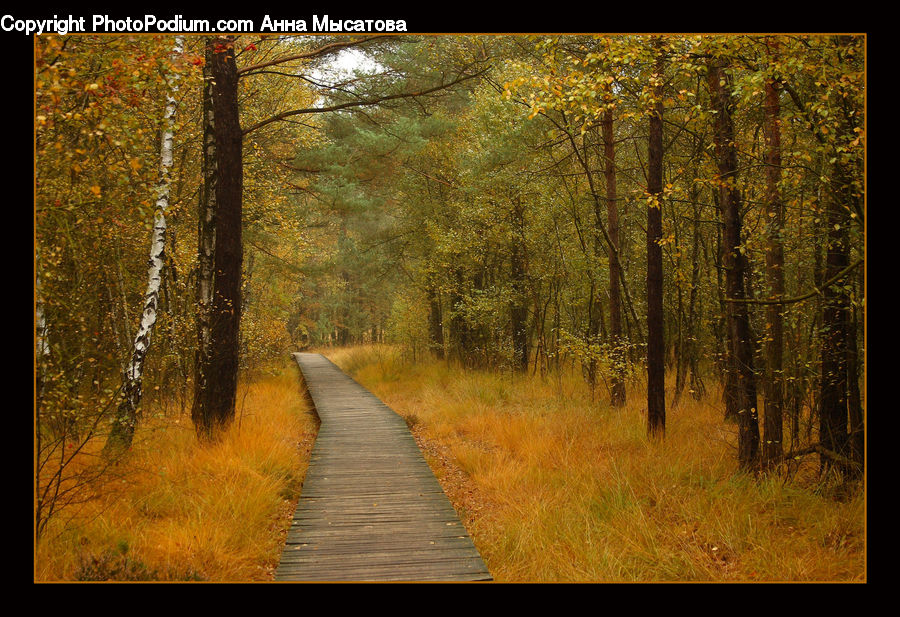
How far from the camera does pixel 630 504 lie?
5391 mm

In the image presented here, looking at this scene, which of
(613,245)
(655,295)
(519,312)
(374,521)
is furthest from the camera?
(519,312)

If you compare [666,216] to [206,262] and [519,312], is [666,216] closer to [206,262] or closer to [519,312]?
[519,312]

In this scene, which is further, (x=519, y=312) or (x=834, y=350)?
(x=519, y=312)

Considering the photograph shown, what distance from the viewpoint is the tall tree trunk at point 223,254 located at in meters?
7.37

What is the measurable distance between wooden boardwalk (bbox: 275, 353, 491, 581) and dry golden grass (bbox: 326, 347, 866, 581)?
40 centimetres

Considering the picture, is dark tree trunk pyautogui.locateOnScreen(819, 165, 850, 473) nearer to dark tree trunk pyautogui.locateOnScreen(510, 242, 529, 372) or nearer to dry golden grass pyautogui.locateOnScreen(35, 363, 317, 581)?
dry golden grass pyautogui.locateOnScreen(35, 363, 317, 581)

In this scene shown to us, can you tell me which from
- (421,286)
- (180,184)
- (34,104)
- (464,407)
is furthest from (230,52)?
(421,286)

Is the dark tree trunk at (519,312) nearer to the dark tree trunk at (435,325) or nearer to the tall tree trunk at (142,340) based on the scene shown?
the dark tree trunk at (435,325)

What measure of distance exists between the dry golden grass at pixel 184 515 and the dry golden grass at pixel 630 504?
2067 millimetres

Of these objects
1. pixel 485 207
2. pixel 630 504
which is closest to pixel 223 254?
pixel 630 504

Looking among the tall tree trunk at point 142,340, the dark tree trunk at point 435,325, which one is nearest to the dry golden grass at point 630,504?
the tall tree trunk at point 142,340

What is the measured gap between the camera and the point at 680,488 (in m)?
5.79

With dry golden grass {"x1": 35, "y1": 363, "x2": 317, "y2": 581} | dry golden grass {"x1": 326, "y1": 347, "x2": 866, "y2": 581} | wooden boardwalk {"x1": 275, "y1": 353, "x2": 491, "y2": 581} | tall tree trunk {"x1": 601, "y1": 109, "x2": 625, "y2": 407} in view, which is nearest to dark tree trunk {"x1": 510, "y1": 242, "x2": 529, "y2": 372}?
tall tree trunk {"x1": 601, "y1": 109, "x2": 625, "y2": 407}

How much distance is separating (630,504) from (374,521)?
2.55 meters
